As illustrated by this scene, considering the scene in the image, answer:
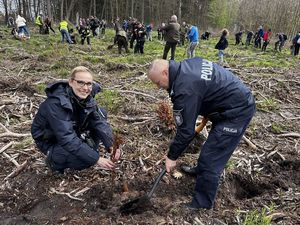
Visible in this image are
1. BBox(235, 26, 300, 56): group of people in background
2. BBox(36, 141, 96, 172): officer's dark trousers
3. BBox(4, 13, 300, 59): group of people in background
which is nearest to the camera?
BBox(36, 141, 96, 172): officer's dark trousers

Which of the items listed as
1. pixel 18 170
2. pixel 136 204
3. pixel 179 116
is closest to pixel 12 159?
pixel 18 170

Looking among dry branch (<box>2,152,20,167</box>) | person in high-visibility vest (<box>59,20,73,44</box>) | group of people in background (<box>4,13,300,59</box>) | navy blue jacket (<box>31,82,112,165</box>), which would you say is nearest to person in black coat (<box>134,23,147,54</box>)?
group of people in background (<box>4,13,300,59</box>)

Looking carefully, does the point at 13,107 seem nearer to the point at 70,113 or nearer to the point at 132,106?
the point at 132,106

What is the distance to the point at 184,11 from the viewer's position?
151 feet

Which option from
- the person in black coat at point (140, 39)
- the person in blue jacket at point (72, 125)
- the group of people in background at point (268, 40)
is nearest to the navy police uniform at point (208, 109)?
the person in blue jacket at point (72, 125)

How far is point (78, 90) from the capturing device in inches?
139

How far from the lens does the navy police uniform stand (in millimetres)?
2963

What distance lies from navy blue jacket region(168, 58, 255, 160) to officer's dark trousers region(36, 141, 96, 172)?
1.27 meters

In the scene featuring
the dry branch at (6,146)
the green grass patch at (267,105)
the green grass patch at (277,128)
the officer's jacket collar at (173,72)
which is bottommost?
the dry branch at (6,146)

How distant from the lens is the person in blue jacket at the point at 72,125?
342cm

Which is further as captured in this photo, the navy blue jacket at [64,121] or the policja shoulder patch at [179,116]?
the navy blue jacket at [64,121]

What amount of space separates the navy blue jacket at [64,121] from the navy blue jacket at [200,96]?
1.05 m

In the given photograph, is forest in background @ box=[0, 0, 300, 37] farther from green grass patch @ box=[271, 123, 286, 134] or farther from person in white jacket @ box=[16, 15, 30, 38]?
green grass patch @ box=[271, 123, 286, 134]

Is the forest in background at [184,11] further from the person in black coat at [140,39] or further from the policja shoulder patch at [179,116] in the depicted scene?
the policja shoulder patch at [179,116]
